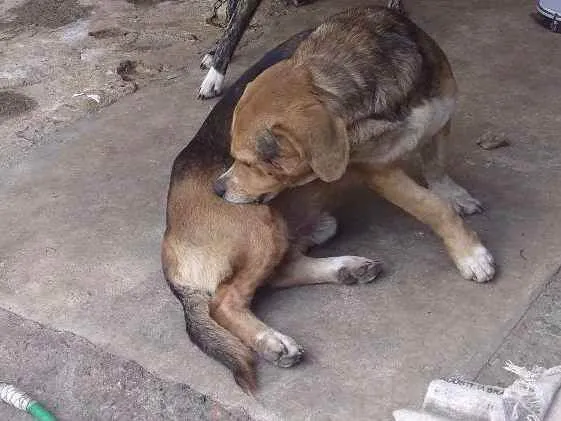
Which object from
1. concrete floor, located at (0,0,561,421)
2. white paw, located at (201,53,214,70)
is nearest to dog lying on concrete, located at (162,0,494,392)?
concrete floor, located at (0,0,561,421)

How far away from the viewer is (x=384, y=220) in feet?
12.2

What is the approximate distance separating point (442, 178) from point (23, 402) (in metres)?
1.99

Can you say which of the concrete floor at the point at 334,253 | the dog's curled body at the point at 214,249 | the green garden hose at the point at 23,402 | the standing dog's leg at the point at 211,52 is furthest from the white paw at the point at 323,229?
the standing dog's leg at the point at 211,52

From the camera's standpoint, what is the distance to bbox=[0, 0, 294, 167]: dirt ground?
5.05 metres

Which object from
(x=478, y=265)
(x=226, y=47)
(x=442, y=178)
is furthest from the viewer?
(x=226, y=47)

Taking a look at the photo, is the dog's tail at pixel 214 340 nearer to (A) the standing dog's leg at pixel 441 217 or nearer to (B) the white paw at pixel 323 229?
(B) the white paw at pixel 323 229

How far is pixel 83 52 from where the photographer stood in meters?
5.85

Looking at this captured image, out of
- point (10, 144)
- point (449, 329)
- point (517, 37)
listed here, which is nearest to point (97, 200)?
point (10, 144)

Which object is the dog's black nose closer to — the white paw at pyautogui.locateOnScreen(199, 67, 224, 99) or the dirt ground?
the dirt ground

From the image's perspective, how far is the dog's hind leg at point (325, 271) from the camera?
3.28 m

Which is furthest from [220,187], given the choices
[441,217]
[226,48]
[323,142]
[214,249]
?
[226,48]

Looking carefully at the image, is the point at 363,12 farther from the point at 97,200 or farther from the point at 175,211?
the point at 97,200

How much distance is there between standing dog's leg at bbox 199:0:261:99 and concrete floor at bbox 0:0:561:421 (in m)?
0.14

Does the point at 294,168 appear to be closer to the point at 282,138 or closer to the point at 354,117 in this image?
the point at 282,138
